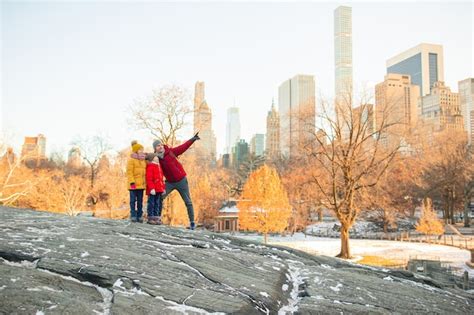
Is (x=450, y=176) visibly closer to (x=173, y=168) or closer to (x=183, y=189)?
(x=183, y=189)

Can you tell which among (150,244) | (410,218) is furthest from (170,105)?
(410,218)

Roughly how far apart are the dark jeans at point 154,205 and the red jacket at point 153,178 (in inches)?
7.7

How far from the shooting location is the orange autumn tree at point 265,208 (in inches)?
1324

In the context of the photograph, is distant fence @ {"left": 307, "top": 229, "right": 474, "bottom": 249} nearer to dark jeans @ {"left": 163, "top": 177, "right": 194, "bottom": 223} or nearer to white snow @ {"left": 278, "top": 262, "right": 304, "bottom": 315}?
dark jeans @ {"left": 163, "top": 177, "right": 194, "bottom": 223}

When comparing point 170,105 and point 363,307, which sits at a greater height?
point 170,105

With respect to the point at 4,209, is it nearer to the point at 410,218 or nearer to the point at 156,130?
the point at 156,130

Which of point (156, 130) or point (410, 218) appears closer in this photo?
point (156, 130)

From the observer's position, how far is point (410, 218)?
51.7 meters

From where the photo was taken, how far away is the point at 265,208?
112 ft

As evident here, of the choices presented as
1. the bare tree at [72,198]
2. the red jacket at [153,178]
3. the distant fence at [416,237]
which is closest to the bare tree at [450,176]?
the distant fence at [416,237]

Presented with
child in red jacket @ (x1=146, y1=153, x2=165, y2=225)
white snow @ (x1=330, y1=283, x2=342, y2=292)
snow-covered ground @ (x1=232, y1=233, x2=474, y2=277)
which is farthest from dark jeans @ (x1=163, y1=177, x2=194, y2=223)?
snow-covered ground @ (x1=232, y1=233, x2=474, y2=277)

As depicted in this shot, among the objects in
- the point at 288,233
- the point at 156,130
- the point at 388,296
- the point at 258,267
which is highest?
the point at 156,130

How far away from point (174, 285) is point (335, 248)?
101 ft

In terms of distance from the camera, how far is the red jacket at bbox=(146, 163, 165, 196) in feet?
27.8
